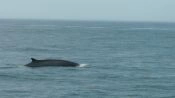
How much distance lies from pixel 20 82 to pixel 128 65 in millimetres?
14464

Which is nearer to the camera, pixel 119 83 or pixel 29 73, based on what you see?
pixel 119 83

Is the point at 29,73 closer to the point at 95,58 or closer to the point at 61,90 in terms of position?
the point at 61,90

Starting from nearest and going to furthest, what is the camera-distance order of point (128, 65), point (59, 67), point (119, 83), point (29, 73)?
point (119, 83) < point (29, 73) < point (59, 67) < point (128, 65)

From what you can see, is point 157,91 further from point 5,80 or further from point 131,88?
point 5,80

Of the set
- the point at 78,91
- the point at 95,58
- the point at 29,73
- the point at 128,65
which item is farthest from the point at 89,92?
the point at 95,58

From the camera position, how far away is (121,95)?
3161 cm

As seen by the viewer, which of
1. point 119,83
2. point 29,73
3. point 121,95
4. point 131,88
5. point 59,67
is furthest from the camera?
point 59,67

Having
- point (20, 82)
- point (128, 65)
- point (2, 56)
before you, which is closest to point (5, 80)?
point (20, 82)

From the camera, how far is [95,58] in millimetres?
56406

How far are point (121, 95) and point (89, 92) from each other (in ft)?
5.92

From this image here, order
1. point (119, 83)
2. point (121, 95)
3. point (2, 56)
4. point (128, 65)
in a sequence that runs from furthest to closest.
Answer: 1. point (2, 56)
2. point (128, 65)
3. point (119, 83)
4. point (121, 95)

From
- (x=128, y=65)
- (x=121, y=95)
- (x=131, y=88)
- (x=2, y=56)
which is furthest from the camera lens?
(x=2, y=56)

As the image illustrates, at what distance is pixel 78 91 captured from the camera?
32.7 m

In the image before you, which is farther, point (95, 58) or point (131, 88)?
point (95, 58)
